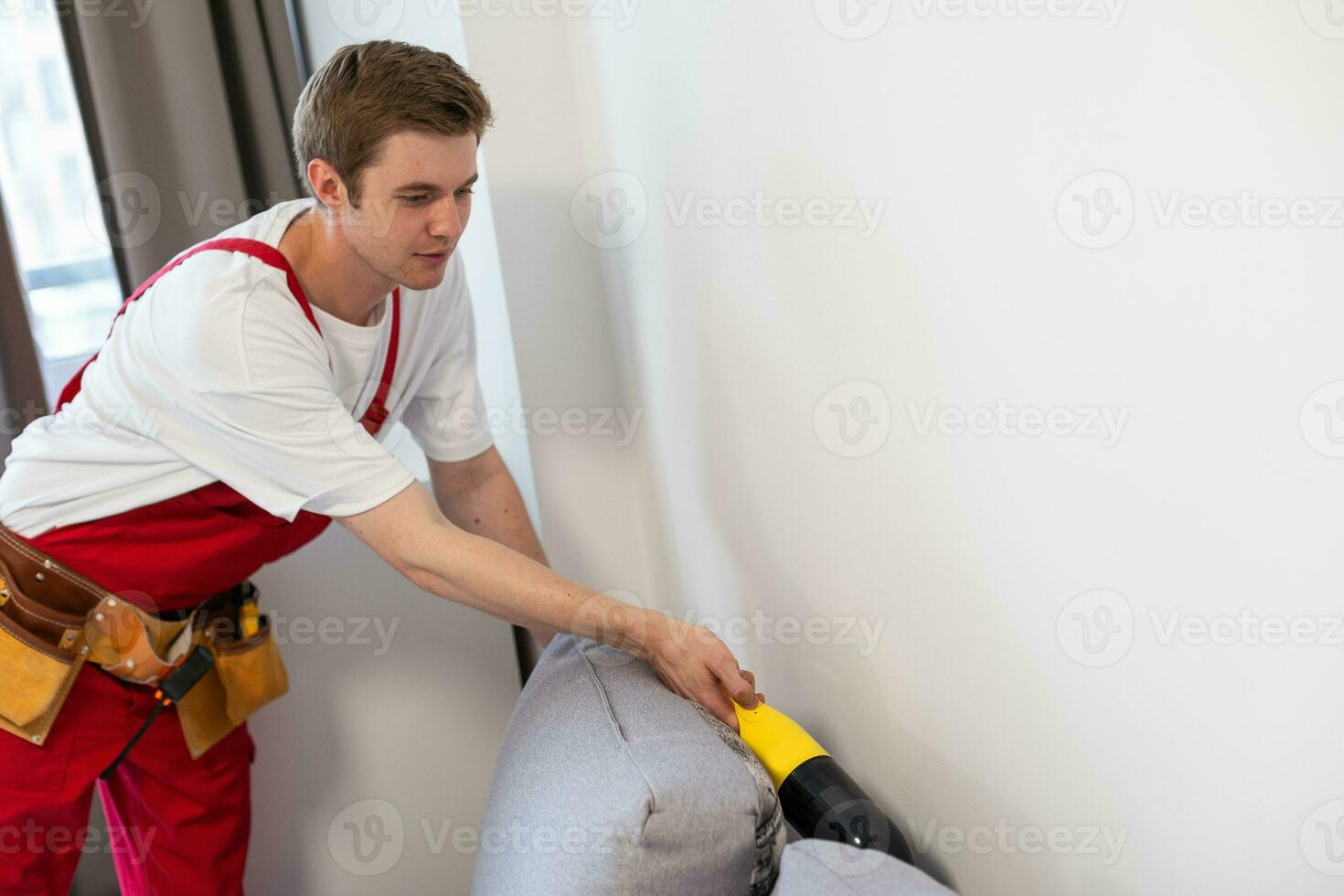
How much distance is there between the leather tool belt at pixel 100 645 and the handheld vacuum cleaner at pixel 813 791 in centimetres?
81

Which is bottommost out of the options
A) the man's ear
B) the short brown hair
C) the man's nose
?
the man's nose

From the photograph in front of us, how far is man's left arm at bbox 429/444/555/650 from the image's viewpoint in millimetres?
1753

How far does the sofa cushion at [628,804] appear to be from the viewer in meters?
1.00

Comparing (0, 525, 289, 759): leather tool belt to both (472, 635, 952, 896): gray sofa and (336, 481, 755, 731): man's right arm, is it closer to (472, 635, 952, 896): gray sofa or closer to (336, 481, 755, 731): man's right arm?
(336, 481, 755, 731): man's right arm

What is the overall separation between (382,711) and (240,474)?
0.76 m

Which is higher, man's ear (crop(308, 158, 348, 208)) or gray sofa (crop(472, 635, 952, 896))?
man's ear (crop(308, 158, 348, 208))

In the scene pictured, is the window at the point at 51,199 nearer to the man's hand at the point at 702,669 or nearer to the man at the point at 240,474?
the man at the point at 240,474

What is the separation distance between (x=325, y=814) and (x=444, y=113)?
1.27 m

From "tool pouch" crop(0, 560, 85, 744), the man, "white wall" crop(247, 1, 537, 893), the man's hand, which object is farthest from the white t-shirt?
"white wall" crop(247, 1, 537, 893)

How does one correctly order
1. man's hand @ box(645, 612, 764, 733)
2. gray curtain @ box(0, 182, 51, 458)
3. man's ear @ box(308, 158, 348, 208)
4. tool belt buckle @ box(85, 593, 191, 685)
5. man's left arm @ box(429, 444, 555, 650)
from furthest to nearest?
gray curtain @ box(0, 182, 51, 458) → man's left arm @ box(429, 444, 555, 650) → tool belt buckle @ box(85, 593, 191, 685) → man's ear @ box(308, 158, 348, 208) → man's hand @ box(645, 612, 764, 733)

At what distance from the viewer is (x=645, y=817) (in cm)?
100

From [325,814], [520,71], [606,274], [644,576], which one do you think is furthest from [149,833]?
[520,71]

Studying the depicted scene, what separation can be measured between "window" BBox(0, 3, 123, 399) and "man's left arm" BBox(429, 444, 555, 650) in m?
0.82

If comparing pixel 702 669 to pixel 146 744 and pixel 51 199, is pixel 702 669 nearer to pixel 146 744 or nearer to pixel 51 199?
pixel 146 744
